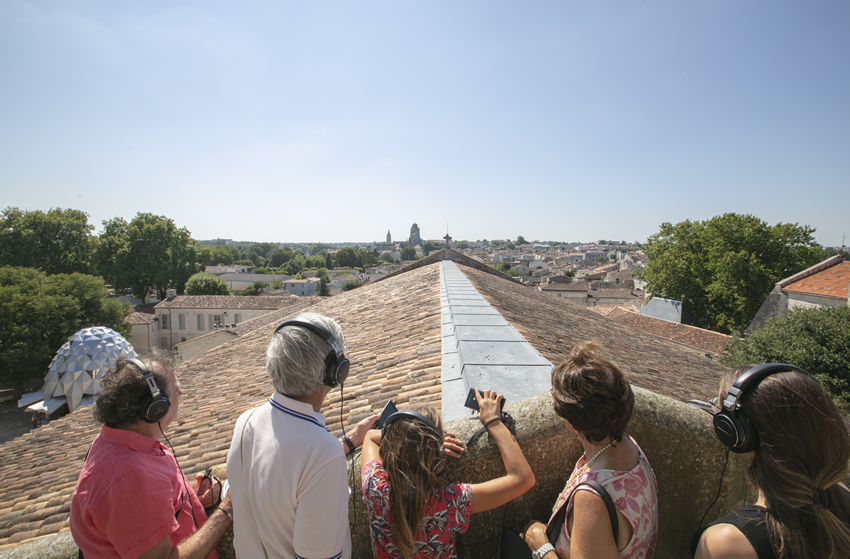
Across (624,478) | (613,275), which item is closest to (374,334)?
(624,478)

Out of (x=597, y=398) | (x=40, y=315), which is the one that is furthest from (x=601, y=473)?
(x=40, y=315)

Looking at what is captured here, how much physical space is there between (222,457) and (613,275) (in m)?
87.3

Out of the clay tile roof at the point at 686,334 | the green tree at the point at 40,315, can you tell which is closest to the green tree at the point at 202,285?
the green tree at the point at 40,315

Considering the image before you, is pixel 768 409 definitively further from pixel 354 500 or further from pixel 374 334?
pixel 374 334

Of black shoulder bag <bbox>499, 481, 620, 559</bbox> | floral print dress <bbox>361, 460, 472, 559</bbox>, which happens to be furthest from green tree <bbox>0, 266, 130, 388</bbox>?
black shoulder bag <bbox>499, 481, 620, 559</bbox>

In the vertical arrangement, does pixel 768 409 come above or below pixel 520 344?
above

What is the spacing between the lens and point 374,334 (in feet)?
20.7

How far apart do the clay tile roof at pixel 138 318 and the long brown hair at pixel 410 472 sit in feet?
131

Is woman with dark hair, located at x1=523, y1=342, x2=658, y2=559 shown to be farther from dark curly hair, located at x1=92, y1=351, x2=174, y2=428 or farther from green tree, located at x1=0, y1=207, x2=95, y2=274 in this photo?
green tree, located at x1=0, y1=207, x2=95, y2=274

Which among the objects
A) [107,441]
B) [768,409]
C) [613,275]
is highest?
[768,409]

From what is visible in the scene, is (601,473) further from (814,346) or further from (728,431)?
(814,346)

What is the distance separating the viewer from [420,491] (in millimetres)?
1632

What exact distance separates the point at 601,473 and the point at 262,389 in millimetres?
4526

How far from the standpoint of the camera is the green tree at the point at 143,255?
43.2 metres
